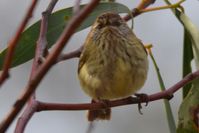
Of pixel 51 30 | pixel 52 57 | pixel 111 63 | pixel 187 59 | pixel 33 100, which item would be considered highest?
pixel 52 57

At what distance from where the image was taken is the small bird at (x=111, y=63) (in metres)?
2.67

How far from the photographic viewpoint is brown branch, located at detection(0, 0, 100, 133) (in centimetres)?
97

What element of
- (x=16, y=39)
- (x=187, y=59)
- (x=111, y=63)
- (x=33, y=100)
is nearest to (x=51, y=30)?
(x=111, y=63)

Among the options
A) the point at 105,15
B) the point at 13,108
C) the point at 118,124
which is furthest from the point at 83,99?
the point at 13,108

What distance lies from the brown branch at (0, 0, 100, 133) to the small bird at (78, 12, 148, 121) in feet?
5.04

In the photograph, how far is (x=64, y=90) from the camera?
712cm

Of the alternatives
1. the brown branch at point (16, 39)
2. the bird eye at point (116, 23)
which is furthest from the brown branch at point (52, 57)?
the bird eye at point (116, 23)

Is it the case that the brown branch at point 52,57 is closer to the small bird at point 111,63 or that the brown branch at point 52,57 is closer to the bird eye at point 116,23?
the small bird at point 111,63

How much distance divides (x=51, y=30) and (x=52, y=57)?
1509 mm

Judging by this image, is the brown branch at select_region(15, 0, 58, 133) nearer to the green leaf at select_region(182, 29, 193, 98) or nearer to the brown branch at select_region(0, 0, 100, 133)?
the brown branch at select_region(0, 0, 100, 133)

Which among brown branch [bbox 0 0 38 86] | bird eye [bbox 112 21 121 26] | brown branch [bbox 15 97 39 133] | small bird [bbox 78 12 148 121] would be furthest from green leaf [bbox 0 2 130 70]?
brown branch [bbox 0 0 38 86]

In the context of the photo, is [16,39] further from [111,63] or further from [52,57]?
[111,63]

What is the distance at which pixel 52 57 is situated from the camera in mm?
1006

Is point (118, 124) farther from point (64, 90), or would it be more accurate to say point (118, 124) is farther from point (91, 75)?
point (91, 75)
